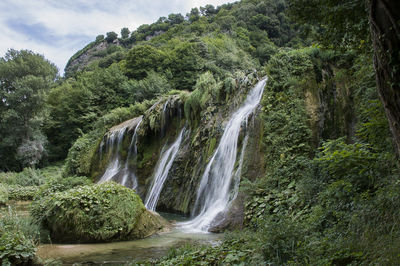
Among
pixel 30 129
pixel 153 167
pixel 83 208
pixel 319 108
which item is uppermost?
pixel 30 129

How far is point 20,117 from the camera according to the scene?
84.4 feet

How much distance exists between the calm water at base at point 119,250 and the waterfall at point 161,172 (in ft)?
13.6

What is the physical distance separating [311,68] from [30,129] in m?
26.2

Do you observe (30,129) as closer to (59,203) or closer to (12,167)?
(12,167)

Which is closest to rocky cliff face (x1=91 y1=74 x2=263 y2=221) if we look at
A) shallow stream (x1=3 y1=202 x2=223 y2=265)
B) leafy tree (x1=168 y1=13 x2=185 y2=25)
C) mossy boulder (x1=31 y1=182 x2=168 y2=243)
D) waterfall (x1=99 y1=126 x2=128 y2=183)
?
waterfall (x1=99 y1=126 x2=128 y2=183)

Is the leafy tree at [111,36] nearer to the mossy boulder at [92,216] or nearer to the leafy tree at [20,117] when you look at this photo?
the leafy tree at [20,117]

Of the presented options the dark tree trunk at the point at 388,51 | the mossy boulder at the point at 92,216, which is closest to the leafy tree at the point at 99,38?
the mossy boulder at the point at 92,216

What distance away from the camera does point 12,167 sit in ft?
84.9

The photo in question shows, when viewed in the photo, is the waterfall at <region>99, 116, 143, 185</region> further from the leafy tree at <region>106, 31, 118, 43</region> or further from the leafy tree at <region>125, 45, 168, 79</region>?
the leafy tree at <region>106, 31, 118, 43</region>

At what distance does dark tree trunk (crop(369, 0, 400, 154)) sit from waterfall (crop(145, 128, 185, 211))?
9.73m

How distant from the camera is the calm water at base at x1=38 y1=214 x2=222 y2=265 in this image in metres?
5.13

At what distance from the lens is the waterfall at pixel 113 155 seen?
15183 mm

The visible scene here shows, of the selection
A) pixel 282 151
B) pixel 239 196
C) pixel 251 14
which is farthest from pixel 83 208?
pixel 251 14

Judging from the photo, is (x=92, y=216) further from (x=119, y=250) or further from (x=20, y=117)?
(x=20, y=117)
